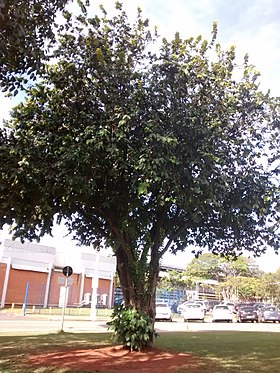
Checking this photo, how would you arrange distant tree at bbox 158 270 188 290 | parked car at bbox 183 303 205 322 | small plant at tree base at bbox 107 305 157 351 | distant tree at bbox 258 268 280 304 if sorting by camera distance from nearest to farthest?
1. small plant at tree base at bbox 107 305 157 351
2. parked car at bbox 183 303 205 322
3. distant tree at bbox 158 270 188 290
4. distant tree at bbox 258 268 280 304

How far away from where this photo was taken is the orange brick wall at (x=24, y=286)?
3522 centimetres

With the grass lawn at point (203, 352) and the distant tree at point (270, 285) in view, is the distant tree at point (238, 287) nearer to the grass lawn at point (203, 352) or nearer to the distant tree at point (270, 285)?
the distant tree at point (270, 285)

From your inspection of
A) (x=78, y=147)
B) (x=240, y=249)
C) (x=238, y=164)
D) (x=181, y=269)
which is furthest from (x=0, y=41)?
(x=181, y=269)

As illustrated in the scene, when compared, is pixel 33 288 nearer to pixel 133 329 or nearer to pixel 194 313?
pixel 194 313

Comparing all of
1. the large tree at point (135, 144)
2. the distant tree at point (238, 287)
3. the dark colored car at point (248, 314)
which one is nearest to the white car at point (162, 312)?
the dark colored car at point (248, 314)

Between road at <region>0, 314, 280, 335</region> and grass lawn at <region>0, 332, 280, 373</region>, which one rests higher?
road at <region>0, 314, 280, 335</region>

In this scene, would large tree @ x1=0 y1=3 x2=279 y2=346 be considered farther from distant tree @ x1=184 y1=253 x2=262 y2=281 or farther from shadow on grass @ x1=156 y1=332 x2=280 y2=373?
distant tree @ x1=184 y1=253 x2=262 y2=281

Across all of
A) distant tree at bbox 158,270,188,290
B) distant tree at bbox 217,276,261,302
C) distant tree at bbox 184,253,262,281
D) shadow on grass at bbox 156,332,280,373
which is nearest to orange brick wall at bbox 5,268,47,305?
distant tree at bbox 158,270,188,290

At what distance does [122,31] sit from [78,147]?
140 inches

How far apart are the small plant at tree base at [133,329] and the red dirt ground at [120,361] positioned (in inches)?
9.0

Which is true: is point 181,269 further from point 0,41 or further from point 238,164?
point 0,41

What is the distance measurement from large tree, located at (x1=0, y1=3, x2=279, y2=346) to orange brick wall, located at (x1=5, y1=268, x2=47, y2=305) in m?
26.5

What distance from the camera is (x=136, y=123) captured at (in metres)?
9.10

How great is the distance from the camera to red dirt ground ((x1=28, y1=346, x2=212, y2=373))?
329 inches
